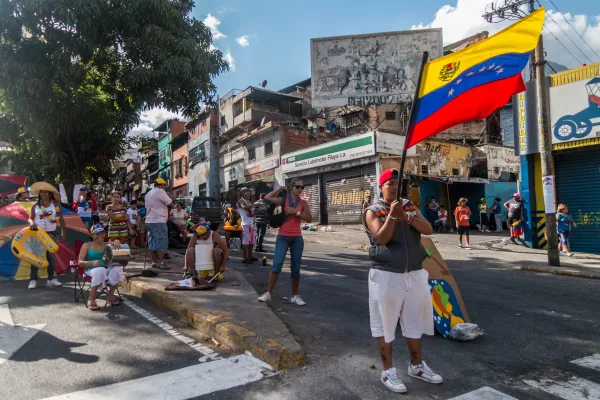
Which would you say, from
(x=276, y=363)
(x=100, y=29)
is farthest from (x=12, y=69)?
(x=276, y=363)

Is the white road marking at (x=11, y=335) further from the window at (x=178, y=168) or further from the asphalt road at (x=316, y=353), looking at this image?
the window at (x=178, y=168)

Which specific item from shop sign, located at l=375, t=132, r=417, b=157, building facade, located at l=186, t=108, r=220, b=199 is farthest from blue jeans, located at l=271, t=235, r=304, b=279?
building facade, located at l=186, t=108, r=220, b=199

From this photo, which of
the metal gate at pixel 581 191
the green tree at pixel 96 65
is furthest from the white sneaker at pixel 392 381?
the metal gate at pixel 581 191

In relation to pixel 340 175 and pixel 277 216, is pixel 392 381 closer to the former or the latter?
pixel 277 216

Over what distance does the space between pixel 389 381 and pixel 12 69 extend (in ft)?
36.0

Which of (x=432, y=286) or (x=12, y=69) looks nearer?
(x=432, y=286)

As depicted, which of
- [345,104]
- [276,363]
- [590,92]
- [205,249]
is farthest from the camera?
[345,104]

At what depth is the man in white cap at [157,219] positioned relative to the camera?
26.1 feet

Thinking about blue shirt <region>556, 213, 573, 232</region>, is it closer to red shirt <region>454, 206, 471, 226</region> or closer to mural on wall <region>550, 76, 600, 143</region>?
mural on wall <region>550, 76, 600, 143</region>

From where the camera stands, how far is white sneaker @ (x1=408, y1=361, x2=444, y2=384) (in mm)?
3242

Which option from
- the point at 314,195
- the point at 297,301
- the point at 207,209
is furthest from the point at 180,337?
the point at 314,195

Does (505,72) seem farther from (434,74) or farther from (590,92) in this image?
(590,92)

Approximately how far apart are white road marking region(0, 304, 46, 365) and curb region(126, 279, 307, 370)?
1.50 metres

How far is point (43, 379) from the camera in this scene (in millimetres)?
3441
